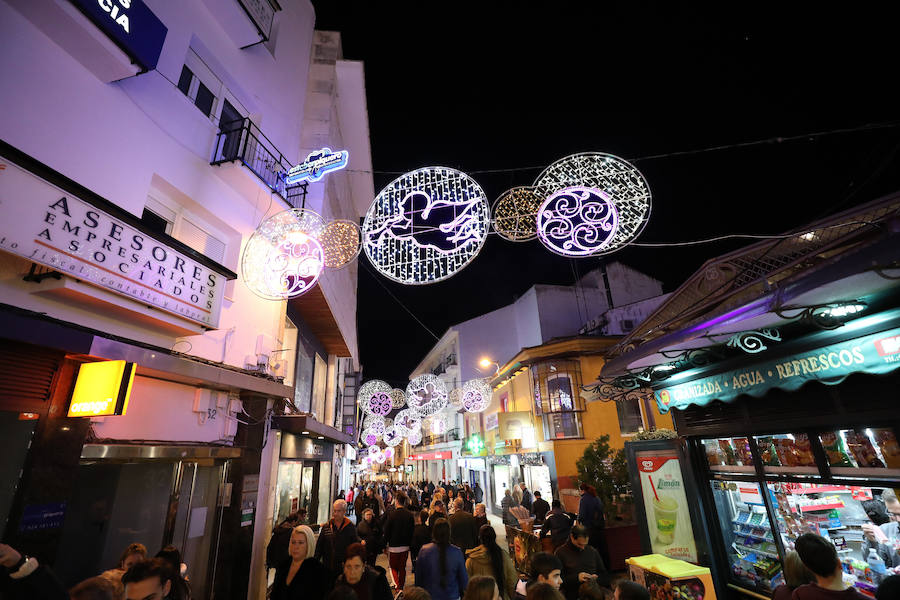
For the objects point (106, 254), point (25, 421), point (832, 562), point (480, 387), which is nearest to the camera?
point (832, 562)

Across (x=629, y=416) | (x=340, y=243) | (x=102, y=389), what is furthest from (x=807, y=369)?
(x=629, y=416)

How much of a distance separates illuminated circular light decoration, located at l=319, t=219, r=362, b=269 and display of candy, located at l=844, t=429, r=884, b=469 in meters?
7.10

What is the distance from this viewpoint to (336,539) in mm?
6777

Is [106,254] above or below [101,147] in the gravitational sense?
below

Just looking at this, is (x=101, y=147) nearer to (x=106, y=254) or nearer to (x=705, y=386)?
(x=106, y=254)

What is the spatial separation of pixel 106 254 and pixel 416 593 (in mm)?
4846

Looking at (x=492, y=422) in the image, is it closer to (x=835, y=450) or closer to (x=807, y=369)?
(x=835, y=450)

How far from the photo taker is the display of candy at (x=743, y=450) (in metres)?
6.03

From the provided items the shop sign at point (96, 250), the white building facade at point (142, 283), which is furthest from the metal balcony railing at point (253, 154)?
the shop sign at point (96, 250)

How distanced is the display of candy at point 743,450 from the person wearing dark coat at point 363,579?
5.51 metres

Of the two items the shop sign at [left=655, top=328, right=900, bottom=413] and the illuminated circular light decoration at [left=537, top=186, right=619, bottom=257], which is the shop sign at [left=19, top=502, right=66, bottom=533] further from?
the shop sign at [left=655, top=328, right=900, bottom=413]

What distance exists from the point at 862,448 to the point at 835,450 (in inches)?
12.6

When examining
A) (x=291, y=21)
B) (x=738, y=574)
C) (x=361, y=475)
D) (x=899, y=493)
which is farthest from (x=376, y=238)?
(x=361, y=475)

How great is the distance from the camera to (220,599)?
6.41m
